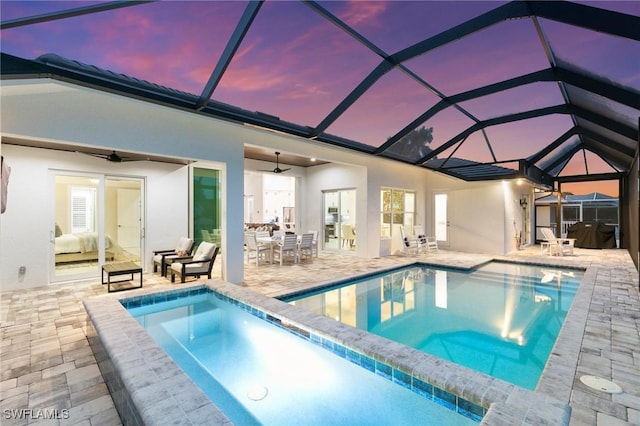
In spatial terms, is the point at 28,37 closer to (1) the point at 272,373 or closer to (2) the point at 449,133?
Answer: (1) the point at 272,373

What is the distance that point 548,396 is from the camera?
6.82 feet

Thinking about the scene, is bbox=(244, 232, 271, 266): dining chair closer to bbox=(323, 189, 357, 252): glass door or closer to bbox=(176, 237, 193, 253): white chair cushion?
bbox=(176, 237, 193, 253): white chair cushion

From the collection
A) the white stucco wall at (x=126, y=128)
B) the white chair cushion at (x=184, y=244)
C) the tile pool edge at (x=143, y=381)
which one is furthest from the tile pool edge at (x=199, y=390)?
the white chair cushion at (x=184, y=244)

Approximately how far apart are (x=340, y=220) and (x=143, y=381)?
867 cm

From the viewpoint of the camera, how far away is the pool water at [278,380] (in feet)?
7.72

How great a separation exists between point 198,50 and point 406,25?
2.72m

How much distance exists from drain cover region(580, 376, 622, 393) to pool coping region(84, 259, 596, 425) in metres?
0.10

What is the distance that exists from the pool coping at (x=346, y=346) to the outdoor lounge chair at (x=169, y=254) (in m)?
2.86

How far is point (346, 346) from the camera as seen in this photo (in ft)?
9.77

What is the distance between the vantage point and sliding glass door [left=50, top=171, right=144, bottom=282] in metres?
6.16

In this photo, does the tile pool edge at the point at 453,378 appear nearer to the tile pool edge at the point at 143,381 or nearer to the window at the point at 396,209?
the tile pool edge at the point at 143,381

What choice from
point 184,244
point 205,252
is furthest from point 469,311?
point 184,244

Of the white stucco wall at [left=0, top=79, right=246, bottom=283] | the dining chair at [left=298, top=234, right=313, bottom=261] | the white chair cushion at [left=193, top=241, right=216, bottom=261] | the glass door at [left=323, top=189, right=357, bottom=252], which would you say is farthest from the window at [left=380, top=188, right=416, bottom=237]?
the white chair cushion at [left=193, top=241, right=216, bottom=261]

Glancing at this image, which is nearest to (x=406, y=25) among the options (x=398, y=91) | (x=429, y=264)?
(x=398, y=91)
